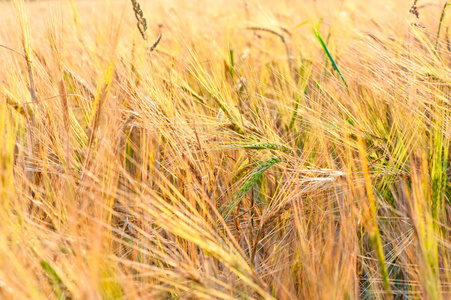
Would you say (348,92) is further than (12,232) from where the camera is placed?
Yes

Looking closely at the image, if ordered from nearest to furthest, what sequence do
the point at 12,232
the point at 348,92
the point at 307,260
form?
the point at 12,232, the point at 307,260, the point at 348,92

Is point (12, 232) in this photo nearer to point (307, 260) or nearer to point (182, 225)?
point (182, 225)

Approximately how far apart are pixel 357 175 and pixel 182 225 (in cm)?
42

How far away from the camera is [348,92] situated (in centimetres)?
91

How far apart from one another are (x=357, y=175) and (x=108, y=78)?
0.54m

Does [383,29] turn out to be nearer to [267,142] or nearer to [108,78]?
[267,142]

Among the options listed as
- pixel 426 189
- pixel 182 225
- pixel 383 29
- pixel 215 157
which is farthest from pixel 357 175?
pixel 383 29

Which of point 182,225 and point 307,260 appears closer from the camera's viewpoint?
point 182,225

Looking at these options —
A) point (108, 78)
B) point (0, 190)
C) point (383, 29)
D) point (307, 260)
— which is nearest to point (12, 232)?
point (0, 190)

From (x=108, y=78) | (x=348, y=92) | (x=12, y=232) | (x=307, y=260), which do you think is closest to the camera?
(x=12, y=232)

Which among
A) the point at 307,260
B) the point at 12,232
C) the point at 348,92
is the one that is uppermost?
the point at 348,92

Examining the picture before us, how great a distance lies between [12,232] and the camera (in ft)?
1.77

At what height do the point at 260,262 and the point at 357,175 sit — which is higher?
the point at 357,175

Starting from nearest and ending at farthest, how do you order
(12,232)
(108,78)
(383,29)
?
1. (12,232)
2. (108,78)
3. (383,29)
